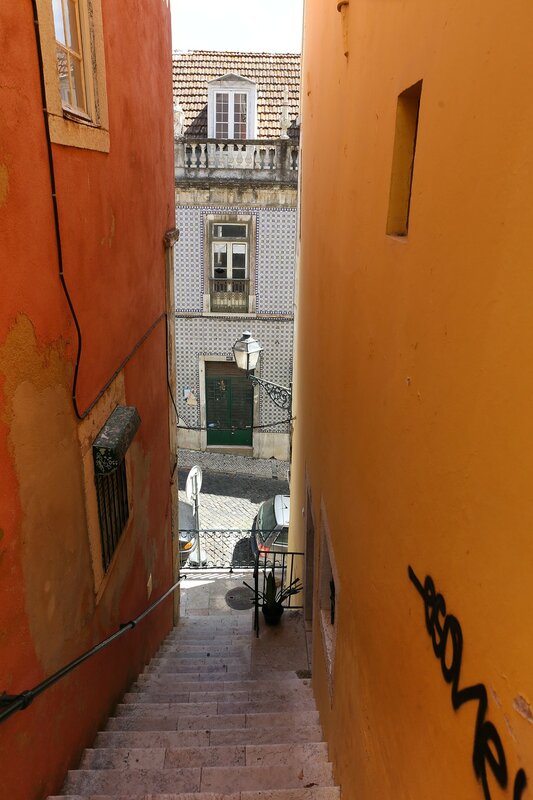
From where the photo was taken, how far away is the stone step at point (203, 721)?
5.46 metres

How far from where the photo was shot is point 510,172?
162 centimetres

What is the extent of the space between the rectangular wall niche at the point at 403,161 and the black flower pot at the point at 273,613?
6394 mm

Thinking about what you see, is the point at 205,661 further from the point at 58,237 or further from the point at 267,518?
the point at 58,237

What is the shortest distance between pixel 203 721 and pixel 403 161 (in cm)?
491

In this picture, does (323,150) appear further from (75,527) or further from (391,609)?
(391,609)

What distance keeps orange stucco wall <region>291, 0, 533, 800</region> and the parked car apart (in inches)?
323

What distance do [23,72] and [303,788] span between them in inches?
181

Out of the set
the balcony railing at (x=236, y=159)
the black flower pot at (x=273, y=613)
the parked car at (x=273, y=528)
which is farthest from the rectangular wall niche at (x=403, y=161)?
the balcony railing at (x=236, y=159)

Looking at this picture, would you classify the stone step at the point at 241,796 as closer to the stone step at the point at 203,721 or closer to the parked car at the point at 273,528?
the stone step at the point at 203,721

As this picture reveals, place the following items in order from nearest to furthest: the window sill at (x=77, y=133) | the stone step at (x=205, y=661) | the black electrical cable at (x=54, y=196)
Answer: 1. the black electrical cable at (x=54, y=196)
2. the window sill at (x=77, y=133)
3. the stone step at (x=205, y=661)

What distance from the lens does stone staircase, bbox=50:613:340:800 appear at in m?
4.28

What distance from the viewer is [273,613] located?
8.38 m

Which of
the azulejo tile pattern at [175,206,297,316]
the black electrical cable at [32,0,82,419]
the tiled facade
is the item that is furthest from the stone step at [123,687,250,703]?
the azulejo tile pattern at [175,206,297,316]

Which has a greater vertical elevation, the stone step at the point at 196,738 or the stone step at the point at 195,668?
the stone step at the point at 196,738
